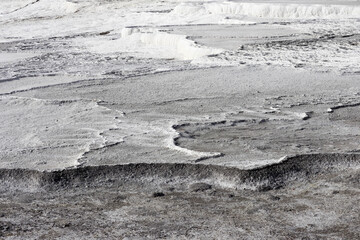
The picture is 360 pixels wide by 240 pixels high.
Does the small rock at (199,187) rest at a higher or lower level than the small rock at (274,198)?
higher

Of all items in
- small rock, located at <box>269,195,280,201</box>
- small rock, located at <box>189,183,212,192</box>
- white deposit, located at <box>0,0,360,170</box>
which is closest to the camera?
small rock, located at <box>269,195,280,201</box>

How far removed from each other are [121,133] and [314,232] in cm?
164

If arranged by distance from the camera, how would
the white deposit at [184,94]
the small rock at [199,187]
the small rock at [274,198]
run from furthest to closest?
the white deposit at [184,94], the small rock at [199,187], the small rock at [274,198]

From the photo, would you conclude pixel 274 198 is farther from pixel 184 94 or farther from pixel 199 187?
pixel 184 94

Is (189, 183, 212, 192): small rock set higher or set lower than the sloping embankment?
lower

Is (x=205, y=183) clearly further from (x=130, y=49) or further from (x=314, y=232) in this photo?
(x=130, y=49)

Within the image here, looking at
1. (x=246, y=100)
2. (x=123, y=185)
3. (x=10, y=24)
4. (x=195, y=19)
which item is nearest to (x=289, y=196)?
(x=123, y=185)

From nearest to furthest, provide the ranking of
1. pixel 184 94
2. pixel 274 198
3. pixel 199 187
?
1. pixel 274 198
2. pixel 199 187
3. pixel 184 94

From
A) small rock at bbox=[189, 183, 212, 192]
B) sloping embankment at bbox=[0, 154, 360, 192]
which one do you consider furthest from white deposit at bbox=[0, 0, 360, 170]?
small rock at bbox=[189, 183, 212, 192]

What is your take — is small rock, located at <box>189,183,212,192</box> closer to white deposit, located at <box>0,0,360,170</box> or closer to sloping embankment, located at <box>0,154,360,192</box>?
sloping embankment, located at <box>0,154,360,192</box>

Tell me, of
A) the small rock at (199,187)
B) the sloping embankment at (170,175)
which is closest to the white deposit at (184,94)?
the sloping embankment at (170,175)

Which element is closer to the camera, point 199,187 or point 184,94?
point 199,187

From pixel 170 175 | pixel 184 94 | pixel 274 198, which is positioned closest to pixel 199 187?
pixel 170 175

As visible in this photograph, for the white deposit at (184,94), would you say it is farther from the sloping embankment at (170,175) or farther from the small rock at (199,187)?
the small rock at (199,187)
